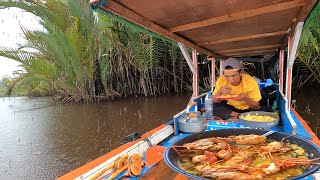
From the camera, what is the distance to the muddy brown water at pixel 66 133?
3.71 meters

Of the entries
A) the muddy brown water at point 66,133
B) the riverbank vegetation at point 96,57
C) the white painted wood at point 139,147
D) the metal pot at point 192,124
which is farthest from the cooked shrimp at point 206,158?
the riverbank vegetation at point 96,57

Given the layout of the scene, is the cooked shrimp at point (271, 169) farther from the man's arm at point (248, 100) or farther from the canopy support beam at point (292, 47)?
the man's arm at point (248, 100)

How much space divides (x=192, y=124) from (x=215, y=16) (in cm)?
130

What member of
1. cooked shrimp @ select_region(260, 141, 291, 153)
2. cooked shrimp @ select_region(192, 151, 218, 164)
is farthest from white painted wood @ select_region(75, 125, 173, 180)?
cooked shrimp @ select_region(260, 141, 291, 153)

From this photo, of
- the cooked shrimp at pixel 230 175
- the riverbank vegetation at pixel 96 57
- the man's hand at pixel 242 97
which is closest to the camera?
the cooked shrimp at pixel 230 175

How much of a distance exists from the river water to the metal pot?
1.85 metres

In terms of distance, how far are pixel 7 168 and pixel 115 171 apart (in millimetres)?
2830

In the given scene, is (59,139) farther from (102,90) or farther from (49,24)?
(102,90)

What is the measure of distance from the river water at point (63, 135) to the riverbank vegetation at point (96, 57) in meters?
1.57

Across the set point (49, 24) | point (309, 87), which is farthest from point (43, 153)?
point (309, 87)

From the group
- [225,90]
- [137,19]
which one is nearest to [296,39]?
[225,90]

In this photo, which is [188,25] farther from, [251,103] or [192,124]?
[251,103]

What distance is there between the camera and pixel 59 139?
16.4ft

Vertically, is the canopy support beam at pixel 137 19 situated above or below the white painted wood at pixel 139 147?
above
